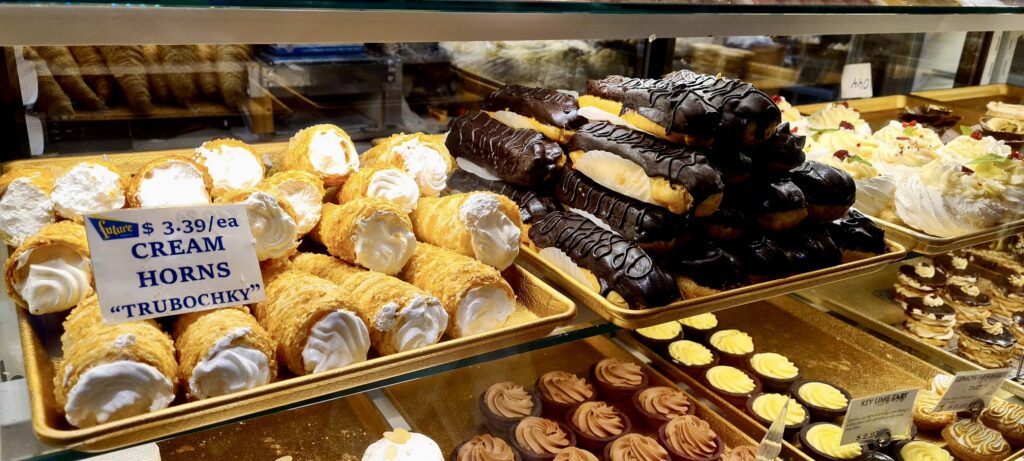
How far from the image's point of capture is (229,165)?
161 centimetres

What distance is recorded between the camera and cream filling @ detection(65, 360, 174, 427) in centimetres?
104

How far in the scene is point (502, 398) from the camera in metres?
1.93

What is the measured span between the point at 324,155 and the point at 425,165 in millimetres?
228

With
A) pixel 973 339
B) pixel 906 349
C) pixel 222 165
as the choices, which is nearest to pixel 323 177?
pixel 222 165

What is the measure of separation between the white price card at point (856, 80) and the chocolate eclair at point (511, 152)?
5.83 feet

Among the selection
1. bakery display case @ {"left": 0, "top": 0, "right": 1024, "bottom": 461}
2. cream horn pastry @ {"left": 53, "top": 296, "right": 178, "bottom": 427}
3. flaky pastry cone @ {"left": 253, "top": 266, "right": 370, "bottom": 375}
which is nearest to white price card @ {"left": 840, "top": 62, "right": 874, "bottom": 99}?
bakery display case @ {"left": 0, "top": 0, "right": 1024, "bottom": 461}

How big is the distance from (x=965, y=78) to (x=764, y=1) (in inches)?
104

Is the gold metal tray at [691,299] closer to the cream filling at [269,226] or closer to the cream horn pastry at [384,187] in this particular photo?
the cream horn pastry at [384,187]

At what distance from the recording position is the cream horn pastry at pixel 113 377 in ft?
3.42

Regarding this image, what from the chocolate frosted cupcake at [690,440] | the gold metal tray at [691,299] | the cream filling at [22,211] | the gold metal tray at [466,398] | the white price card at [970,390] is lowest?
the gold metal tray at [466,398]

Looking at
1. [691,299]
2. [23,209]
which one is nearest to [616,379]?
[691,299]

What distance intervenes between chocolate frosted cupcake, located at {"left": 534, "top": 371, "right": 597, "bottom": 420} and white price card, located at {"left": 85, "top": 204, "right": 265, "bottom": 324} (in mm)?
941

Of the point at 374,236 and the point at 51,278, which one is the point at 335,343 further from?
the point at 51,278

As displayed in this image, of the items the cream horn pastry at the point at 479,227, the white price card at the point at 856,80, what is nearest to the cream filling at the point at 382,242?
the cream horn pastry at the point at 479,227
